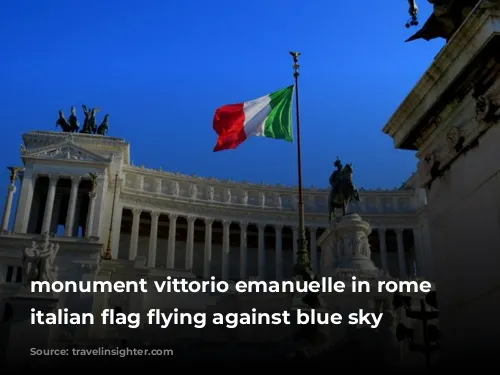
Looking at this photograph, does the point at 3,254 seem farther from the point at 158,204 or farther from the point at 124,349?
the point at 124,349

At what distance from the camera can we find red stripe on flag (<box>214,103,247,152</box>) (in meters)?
30.4

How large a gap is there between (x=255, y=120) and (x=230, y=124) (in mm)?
1353

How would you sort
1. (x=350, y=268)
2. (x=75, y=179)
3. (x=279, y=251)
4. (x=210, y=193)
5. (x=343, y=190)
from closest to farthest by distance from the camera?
1. (x=350, y=268)
2. (x=343, y=190)
3. (x=75, y=179)
4. (x=279, y=251)
5. (x=210, y=193)

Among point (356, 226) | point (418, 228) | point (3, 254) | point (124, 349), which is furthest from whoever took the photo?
point (418, 228)

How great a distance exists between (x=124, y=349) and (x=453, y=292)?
16.2 meters

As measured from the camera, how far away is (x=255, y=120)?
101ft

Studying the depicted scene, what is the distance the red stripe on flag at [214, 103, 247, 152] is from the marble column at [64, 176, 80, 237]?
113ft

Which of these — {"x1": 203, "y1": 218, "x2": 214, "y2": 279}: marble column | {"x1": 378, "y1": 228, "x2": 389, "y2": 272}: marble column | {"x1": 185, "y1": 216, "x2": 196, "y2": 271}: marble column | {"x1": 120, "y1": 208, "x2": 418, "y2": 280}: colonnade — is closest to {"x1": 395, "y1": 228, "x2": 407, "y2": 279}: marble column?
{"x1": 120, "y1": 208, "x2": 418, "y2": 280}: colonnade

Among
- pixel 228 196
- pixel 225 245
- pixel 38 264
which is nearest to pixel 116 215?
pixel 225 245

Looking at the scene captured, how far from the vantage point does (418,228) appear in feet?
252

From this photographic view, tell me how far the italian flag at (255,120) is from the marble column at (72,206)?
113ft

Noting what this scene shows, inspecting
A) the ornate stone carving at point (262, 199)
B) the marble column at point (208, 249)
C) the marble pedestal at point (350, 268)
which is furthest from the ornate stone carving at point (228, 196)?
the marble pedestal at point (350, 268)

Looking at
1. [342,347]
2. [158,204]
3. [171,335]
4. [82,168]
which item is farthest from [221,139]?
[158,204]

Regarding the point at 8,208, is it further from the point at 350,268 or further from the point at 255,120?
the point at 255,120
